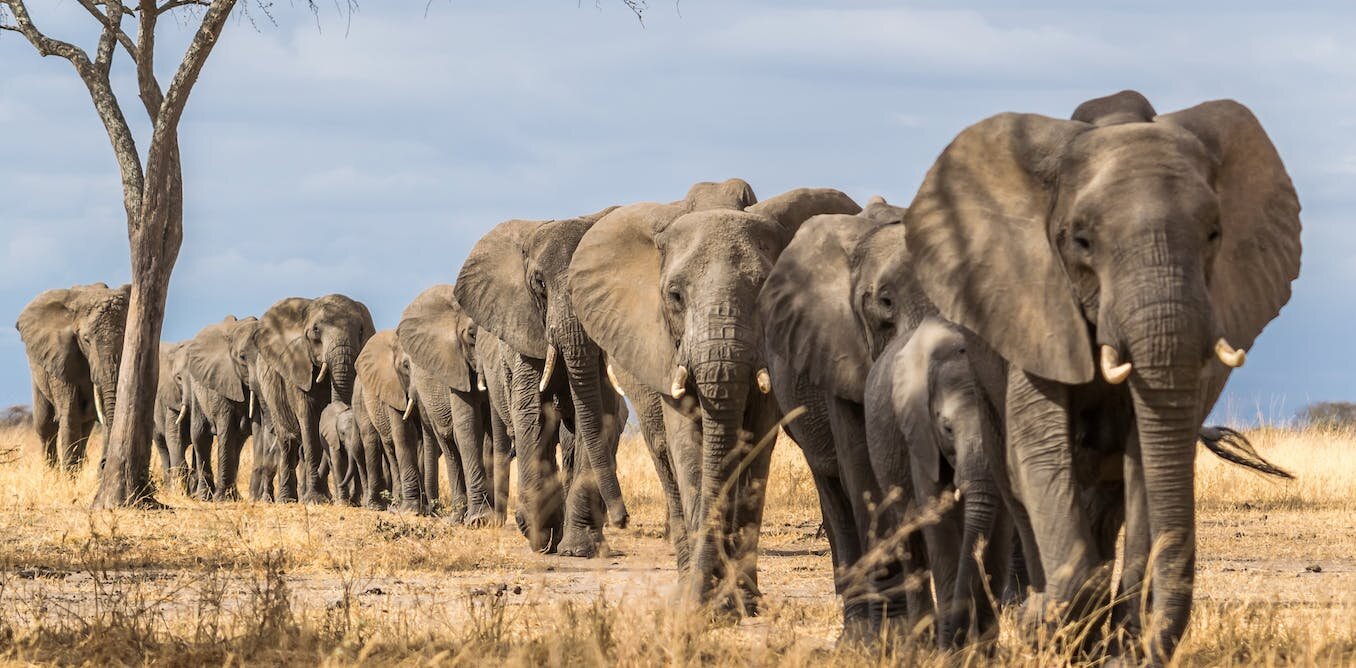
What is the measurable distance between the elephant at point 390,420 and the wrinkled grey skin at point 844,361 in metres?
12.3

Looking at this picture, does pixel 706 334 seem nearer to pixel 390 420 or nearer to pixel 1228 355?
pixel 1228 355

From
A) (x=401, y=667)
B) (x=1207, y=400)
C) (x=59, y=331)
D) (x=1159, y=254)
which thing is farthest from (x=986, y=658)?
(x=59, y=331)

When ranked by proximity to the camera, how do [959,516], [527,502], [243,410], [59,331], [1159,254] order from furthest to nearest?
[243,410] → [59,331] → [527,502] → [959,516] → [1159,254]

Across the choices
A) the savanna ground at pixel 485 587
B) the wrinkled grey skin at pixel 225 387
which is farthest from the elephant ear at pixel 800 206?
the wrinkled grey skin at pixel 225 387

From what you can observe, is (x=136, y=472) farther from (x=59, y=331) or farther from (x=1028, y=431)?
(x=1028, y=431)

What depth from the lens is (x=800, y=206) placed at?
10375 millimetres

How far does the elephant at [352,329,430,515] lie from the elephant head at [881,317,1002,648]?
46.5 feet

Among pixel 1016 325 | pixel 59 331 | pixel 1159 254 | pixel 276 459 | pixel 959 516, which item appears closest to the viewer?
pixel 1159 254

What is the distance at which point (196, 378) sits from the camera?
30.3 meters

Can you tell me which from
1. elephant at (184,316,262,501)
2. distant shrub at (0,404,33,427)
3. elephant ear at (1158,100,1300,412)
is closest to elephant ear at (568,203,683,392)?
elephant ear at (1158,100,1300,412)

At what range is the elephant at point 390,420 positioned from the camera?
21469 millimetres

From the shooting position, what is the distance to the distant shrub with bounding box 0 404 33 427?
65.2 metres

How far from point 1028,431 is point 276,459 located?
22928mm

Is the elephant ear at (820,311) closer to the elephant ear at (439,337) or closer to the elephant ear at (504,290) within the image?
the elephant ear at (504,290)
